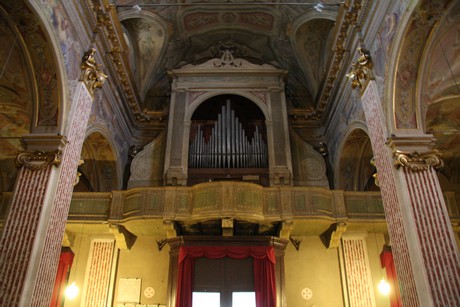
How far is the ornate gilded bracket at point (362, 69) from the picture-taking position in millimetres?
8773

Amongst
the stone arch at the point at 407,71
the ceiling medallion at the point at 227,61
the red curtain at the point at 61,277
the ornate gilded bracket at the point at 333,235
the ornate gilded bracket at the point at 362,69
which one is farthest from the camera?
the ceiling medallion at the point at 227,61

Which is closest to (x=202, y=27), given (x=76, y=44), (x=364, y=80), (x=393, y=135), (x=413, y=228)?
(x=76, y=44)

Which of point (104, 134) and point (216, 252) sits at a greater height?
point (104, 134)

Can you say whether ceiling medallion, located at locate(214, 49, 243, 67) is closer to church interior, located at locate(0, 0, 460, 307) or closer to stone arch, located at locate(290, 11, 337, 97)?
church interior, located at locate(0, 0, 460, 307)

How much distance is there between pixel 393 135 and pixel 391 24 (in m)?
2.37

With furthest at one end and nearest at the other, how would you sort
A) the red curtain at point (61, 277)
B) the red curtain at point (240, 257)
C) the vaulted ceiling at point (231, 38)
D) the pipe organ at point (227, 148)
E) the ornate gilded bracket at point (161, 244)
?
the vaulted ceiling at point (231, 38)
the pipe organ at point (227, 148)
the ornate gilded bracket at point (161, 244)
the red curtain at point (61, 277)
the red curtain at point (240, 257)

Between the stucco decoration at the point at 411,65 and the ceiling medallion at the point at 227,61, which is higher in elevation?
the ceiling medallion at the point at 227,61

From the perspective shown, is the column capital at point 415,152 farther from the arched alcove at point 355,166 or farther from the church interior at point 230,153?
the arched alcove at point 355,166

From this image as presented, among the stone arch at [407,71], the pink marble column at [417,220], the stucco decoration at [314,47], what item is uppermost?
the stucco decoration at [314,47]

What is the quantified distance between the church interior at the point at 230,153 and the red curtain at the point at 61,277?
3.1 inches

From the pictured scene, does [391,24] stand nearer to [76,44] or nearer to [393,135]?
[393,135]

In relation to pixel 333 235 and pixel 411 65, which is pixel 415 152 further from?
pixel 333 235

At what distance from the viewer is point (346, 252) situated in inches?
471

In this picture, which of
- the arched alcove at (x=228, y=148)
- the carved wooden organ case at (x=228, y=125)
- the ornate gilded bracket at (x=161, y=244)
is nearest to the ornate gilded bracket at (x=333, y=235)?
the carved wooden organ case at (x=228, y=125)
